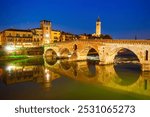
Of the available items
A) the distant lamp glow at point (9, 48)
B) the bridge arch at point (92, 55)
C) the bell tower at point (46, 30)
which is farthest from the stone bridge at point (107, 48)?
the bell tower at point (46, 30)

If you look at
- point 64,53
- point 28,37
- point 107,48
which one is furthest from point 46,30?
point 107,48

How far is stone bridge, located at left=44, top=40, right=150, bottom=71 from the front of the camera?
2094cm

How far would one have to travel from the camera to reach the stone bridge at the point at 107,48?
2094cm

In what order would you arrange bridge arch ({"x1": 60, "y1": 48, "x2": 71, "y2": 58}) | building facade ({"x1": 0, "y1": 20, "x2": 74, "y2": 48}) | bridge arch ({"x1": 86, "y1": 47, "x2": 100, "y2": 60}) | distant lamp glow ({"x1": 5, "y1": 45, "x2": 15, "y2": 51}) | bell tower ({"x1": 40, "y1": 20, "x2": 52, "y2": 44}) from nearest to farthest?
1. bridge arch ({"x1": 86, "y1": 47, "x2": 100, "y2": 60})
2. bridge arch ({"x1": 60, "y1": 48, "x2": 71, "y2": 58})
3. distant lamp glow ({"x1": 5, "y1": 45, "x2": 15, "y2": 51})
4. building facade ({"x1": 0, "y1": 20, "x2": 74, "y2": 48})
5. bell tower ({"x1": 40, "y1": 20, "x2": 52, "y2": 44})

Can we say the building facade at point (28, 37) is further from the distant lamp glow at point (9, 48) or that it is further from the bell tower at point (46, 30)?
the distant lamp glow at point (9, 48)

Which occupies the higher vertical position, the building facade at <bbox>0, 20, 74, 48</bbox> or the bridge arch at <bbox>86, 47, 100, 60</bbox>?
the building facade at <bbox>0, 20, 74, 48</bbox>

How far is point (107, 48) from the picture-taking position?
25297mm

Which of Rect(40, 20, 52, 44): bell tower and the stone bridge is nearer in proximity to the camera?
the stone bridge

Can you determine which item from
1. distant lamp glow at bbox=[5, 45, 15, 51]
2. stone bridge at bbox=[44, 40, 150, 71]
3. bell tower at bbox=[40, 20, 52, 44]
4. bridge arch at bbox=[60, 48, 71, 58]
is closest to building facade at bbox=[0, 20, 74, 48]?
bell tower at bbox=[40, 20, 52, 44]

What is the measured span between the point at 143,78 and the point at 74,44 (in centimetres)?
1559

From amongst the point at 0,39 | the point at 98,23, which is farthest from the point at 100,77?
the point at 98,23

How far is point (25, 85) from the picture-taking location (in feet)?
53.0

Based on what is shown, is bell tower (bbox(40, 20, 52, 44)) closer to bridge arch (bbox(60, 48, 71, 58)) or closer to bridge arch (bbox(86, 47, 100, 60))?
bridge arch (bbox(86, 47, 100, 60))

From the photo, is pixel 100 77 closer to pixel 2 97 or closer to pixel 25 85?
pixel 25 85
